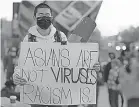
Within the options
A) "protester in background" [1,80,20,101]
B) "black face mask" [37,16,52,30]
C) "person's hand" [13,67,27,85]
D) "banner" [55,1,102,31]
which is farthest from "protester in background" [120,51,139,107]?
"banner" [55,1,102,31]

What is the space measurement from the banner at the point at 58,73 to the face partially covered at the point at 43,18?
7.5 inches

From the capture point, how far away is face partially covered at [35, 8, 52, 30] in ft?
12.5

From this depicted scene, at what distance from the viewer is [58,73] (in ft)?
12.8

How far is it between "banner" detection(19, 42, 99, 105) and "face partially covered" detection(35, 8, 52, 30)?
191 mm

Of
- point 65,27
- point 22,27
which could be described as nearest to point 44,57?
point 65,27

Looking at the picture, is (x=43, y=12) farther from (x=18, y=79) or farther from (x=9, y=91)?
(x=9, y=91)

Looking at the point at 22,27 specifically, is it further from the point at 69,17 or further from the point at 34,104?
the point at 34,104

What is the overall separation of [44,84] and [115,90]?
4.35 meters

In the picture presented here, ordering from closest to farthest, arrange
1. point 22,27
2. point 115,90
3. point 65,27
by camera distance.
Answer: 1. point 115,90
2. point 65,27
3. point 22,27

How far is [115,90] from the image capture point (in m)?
7.97

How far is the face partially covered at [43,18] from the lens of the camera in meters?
3.82

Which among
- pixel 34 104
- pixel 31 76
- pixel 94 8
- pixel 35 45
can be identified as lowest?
pixel 34 104

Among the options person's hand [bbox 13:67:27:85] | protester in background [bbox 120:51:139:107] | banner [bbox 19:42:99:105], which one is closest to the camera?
person's hand [bbox 13:67:27:85]

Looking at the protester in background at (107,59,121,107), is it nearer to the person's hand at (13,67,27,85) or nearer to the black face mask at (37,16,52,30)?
the black face mask at (37,16,52,30)
